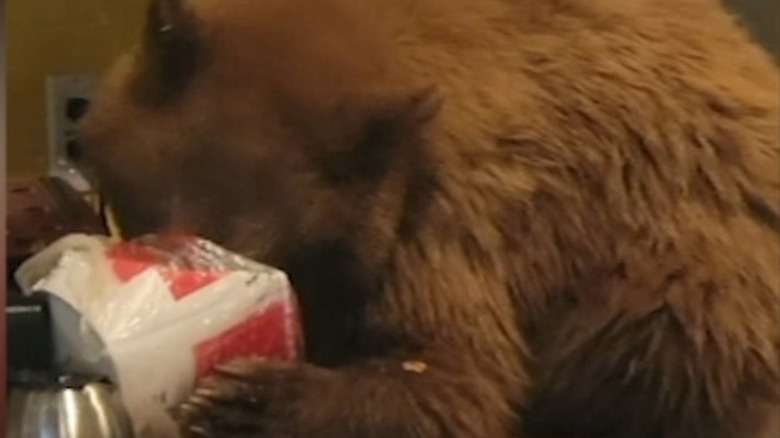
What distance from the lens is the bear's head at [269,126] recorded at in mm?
1243

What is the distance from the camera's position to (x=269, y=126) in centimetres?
126

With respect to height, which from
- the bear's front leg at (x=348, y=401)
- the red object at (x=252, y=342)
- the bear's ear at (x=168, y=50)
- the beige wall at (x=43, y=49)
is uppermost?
the bear's ear at (x=168, y=50)

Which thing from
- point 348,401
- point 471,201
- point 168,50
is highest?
point 168,50

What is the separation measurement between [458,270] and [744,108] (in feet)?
0.97

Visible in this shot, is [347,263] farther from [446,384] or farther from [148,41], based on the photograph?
[148,41]

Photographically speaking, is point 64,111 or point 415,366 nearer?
point 415,366

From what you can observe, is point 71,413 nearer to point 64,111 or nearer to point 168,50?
point 168,50

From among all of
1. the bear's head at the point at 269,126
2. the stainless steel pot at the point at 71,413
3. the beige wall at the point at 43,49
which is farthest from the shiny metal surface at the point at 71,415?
the beige wall at the point at 43,49

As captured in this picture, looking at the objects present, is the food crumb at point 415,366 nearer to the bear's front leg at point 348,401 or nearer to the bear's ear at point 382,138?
the bear's front leg at point 348,401

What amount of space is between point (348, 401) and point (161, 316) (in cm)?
15

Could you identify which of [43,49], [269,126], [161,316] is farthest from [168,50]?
[43,49]

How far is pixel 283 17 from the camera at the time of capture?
130 centimetres

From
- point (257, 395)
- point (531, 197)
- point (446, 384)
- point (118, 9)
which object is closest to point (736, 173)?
point (531, 197)

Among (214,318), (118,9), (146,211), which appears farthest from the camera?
(118,9)
